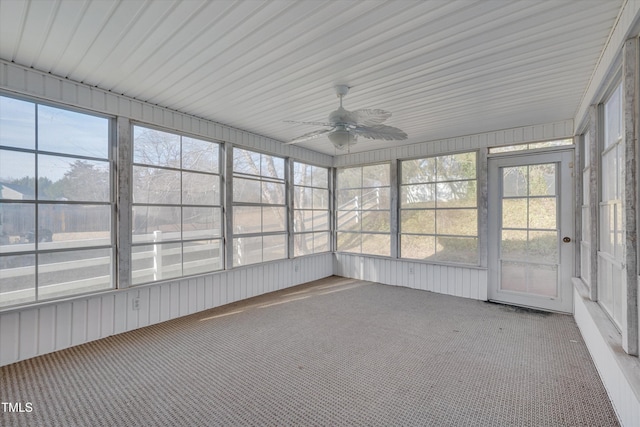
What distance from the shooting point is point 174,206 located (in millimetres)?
3984

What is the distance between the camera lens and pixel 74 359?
2.80m

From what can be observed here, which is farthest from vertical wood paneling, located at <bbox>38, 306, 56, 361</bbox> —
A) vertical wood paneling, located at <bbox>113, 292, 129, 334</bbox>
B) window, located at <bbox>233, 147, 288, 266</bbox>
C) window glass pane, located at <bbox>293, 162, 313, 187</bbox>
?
window glass pane, located at <bbox>293, 162, 313, 187</bbox>

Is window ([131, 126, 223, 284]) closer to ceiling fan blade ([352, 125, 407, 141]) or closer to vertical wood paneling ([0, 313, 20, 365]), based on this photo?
vertical wood paneling ([0, 313, 20, 365])

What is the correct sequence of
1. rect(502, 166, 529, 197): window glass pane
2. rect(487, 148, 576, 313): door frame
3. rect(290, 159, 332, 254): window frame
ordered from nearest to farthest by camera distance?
rect(487, 148, 576, 313): door frame, rect(502, 166, 529, 197): window glass pane, rect(290, 159, 332, 254): window frame

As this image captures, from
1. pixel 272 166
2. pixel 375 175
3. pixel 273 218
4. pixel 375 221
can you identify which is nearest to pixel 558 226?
pixel 375 221

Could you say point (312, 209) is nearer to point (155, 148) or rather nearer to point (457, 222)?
point (457, 222)

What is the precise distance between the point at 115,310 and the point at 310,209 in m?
3.77

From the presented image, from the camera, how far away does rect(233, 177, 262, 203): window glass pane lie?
4.76 m

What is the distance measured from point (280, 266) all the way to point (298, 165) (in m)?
2.04

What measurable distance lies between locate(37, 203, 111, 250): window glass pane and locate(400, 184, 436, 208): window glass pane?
4.72 meters

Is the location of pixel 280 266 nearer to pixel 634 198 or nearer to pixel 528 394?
pixel 528 394

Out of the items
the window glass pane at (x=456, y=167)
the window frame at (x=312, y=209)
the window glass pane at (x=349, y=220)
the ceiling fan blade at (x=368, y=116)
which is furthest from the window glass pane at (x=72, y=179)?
the window glass pane at (x=456, y=167)

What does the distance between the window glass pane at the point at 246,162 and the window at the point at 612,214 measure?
4.43 m

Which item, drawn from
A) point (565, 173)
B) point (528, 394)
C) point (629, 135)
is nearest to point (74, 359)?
point (528, 394)
